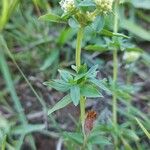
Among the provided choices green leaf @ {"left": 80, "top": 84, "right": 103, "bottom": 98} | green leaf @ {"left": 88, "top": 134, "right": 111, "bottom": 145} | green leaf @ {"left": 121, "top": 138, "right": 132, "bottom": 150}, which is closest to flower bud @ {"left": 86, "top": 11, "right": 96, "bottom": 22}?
green leaf @ {"left": 80, "top": 84, "right": 103, "bottom": 98}

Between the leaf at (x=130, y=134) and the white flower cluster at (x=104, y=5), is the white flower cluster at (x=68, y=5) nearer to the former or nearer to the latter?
the white flower cluster at (x=104, y=5)

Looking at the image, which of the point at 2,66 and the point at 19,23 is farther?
the point at 19,23

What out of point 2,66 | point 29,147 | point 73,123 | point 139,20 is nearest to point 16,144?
point 29,147

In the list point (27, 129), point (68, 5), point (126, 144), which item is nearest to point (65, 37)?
point (27, 129)

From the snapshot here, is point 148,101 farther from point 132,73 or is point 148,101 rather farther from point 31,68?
point 31,68

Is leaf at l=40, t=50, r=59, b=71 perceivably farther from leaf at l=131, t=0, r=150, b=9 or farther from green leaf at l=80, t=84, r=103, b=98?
green leaf at l=80, t=84, r=103, b=98

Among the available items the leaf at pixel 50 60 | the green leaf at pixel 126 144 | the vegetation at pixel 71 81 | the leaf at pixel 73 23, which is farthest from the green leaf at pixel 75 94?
the leaf at pixel 50 60

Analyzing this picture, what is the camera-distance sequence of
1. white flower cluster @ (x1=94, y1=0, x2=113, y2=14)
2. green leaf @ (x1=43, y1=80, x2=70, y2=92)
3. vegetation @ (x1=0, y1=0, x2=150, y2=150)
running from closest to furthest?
white flower cluster @ (x1=94, y1=0, x2=113, y2=14) < green leaf @ (x1=43, y1=80, x2=70, y2=92) < vegetation @ (x1=0, y1=0, x2=150, y2=150)

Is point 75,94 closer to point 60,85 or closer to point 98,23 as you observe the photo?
point 60,85
